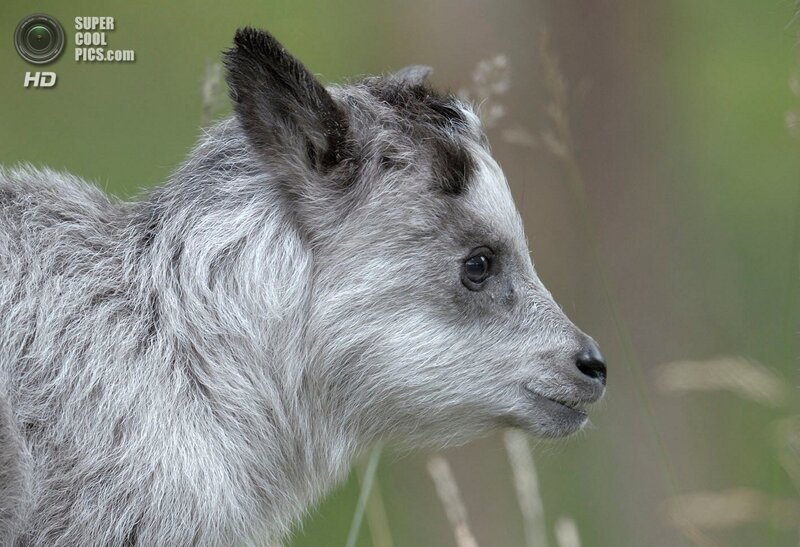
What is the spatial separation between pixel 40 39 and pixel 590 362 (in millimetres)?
2747

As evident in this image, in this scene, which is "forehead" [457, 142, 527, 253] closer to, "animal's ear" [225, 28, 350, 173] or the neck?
"animal's ear" [225, 28, 350, 173]

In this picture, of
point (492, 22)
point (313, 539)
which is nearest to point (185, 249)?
point (313, 539)

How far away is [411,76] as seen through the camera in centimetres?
416

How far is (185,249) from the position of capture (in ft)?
11.5

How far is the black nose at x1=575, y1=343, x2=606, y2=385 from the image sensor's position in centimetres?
359

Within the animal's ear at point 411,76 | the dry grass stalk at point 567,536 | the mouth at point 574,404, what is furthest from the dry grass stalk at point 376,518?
the animal's ear at point 411,76

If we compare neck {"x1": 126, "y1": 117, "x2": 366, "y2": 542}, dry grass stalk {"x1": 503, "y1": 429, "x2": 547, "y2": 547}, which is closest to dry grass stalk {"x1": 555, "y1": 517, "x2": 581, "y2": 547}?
dry grass stalk {"x1": 503, "y1": 429, "x2": 547, "y2": 547}

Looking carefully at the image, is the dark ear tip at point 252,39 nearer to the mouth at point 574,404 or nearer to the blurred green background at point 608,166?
the mouth at point 574,404

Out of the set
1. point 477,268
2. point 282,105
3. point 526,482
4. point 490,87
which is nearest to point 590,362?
point 477,268

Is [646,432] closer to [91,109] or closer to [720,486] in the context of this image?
[720,486]

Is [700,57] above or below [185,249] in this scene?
above

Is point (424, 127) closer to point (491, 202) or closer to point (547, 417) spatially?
point (491, 202)

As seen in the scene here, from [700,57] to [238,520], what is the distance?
375 centimetres

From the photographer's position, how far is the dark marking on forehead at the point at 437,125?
357 centimetres
